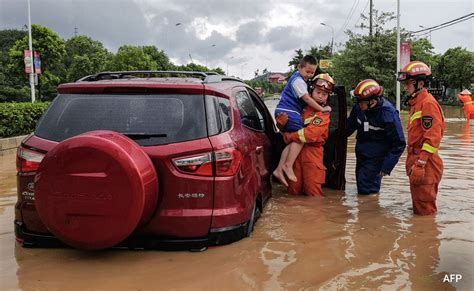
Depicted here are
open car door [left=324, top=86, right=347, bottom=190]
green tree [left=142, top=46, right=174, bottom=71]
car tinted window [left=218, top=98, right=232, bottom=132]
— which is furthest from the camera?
green tree [left=142, top=46, right=174, bottom=71]

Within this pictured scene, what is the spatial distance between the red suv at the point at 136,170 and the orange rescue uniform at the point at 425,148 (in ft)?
6.74

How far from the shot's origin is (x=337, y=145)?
20.7 feet

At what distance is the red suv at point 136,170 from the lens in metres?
3.25

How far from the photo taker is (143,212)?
3311 millimetres

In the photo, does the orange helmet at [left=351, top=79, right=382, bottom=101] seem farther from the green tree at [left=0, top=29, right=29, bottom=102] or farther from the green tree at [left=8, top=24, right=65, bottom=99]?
the green tree at [left=0, top=29, right=29, bottom=102]

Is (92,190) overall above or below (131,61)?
below

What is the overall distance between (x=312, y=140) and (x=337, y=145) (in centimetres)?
77

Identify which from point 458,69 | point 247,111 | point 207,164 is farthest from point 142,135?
point 458,69

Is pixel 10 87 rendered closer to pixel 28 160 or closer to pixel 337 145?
pixel 337 145

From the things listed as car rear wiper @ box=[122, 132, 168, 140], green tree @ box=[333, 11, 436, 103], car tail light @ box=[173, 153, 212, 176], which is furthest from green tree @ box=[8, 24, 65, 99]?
car tail light @ box=[173, 153, 212, 176]

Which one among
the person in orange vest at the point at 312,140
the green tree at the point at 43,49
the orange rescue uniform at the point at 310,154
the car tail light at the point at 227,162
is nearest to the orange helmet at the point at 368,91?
the person in orange vest at the point at 312,140

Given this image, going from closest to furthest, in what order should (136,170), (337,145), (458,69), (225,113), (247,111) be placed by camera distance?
(136,170) → (225,113) → (247,111) → (337,145) → (458,69)

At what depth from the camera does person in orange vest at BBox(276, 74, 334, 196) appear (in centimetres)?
571

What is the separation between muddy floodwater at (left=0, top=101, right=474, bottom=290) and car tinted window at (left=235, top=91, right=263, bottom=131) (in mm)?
990
